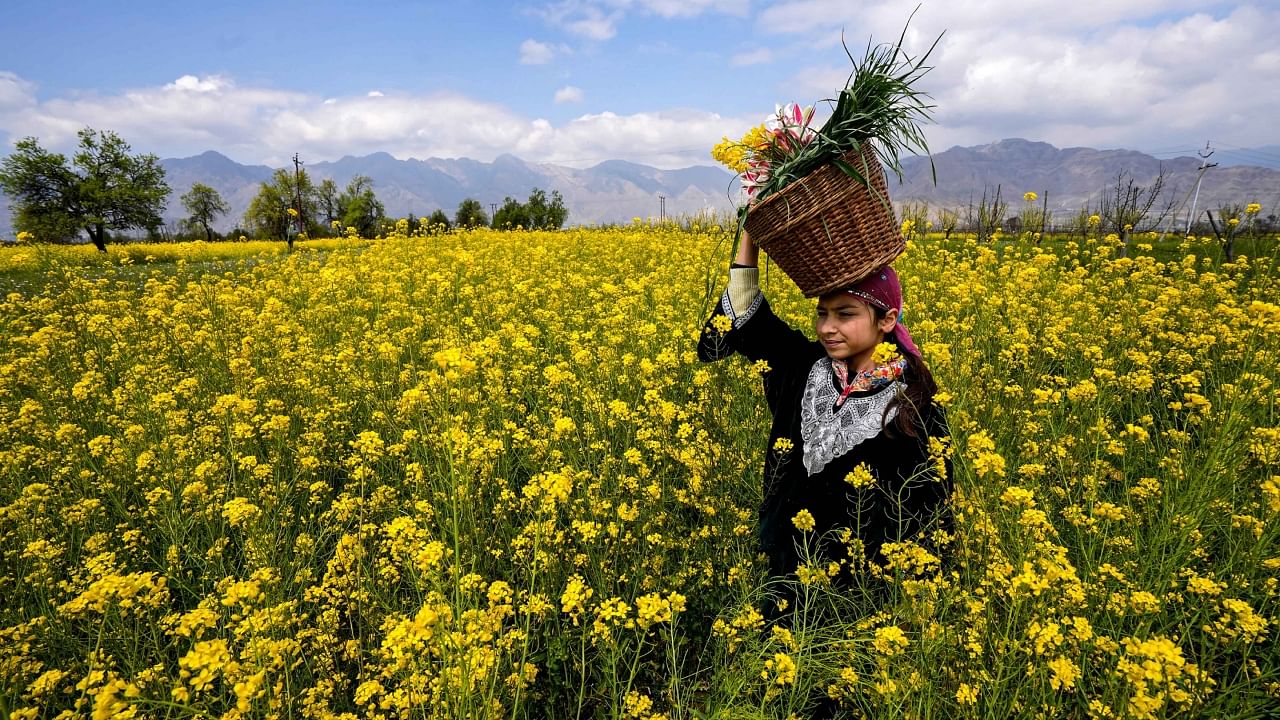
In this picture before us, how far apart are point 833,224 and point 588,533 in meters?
1.38

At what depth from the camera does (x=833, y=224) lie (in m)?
1.81

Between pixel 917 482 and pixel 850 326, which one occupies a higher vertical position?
pixel 850 326

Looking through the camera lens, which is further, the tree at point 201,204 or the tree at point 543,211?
the tree at point 201,204

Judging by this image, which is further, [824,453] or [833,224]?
[824,453]

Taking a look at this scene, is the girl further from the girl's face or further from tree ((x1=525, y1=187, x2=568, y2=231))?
tree ((x1=525, y1=187, x2=568, y2=231))

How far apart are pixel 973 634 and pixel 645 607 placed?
2.99 ft

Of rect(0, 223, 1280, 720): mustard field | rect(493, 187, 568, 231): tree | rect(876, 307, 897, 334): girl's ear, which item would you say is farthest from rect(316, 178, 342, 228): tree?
rect(876, 307, 897, 334): girl's ear

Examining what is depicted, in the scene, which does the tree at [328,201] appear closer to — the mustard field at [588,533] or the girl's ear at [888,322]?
the mustard field at [588,533]

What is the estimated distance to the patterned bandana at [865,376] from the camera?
1.89 m

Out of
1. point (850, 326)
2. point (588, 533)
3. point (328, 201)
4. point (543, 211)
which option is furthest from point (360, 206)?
point (850, 326)

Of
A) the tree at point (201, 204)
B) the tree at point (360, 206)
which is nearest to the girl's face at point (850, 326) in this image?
the tree at point (360, 206)

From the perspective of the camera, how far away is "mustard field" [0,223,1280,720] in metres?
1.51

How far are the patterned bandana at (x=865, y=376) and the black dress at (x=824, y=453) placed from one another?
0.03 metres

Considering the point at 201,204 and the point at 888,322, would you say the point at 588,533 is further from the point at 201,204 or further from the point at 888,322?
the point at 201,204
